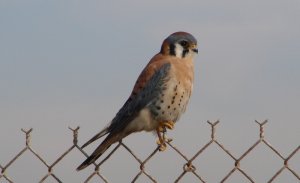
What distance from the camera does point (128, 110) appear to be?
546 cm

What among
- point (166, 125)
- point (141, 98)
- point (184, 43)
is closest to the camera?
point (141, 98)

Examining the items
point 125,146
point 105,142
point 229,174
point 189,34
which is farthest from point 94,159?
point 189,34

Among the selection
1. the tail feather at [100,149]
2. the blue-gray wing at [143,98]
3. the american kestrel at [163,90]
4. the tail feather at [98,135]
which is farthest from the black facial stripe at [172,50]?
the tail feather at [98,135]

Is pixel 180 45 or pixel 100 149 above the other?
pixel 180 45

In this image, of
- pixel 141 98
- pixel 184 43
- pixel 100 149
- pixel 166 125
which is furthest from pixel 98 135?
pixel 184 43

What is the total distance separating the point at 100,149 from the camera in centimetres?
469

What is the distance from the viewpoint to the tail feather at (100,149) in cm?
426

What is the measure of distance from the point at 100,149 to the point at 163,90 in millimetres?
1163

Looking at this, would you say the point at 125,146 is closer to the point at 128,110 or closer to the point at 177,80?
the point at 128,110

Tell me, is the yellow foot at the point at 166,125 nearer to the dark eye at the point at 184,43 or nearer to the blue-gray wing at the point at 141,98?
the blue-gray wing at the point at 141,98

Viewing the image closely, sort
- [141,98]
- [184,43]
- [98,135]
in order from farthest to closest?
[184,43] < [141,98] < [98,135]

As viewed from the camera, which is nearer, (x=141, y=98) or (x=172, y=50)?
(x=141, y=98)

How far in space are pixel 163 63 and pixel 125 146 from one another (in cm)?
172

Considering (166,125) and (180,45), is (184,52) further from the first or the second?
(166,125)
